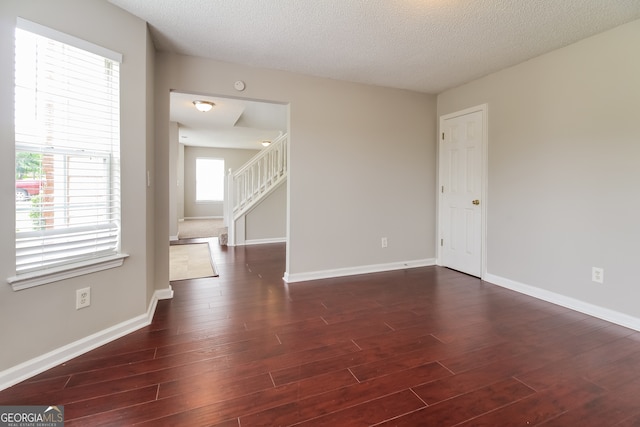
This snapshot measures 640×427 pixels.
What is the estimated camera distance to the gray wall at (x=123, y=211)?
1.64 m

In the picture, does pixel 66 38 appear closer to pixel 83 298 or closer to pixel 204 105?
pixel 83 298

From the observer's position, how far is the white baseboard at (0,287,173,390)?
167 cm

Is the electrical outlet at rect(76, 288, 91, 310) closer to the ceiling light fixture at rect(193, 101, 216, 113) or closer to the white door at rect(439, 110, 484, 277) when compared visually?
the ceiling light fixture at rect(193, 101, 216, 113)

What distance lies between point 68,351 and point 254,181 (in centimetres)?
451

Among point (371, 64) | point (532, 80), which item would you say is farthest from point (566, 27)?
point (371, 64)

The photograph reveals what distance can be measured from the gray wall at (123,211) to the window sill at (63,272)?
31 millimetres

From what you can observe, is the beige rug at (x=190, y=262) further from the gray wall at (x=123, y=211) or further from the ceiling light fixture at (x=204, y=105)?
the ceiling light fixture at (x=204, y=105)

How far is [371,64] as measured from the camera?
3246mm

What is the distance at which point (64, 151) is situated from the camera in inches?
76.4

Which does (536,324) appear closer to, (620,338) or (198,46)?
(620,338)

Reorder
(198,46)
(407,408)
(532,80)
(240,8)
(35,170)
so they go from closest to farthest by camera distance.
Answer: (407,408)
(35,170)
(240,8)
(198,46)
(532,80)

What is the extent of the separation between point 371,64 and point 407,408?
10.1ft

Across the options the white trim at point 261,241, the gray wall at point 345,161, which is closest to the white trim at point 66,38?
the gray wall at point 345,161

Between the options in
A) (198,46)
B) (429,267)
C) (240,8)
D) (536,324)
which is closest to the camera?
(240,8)
